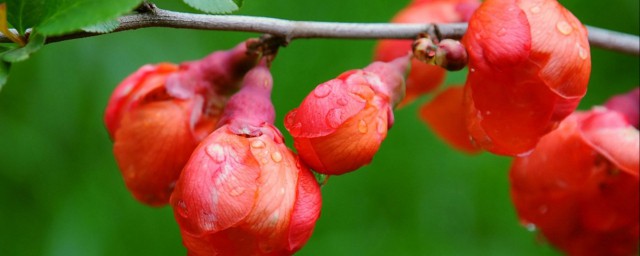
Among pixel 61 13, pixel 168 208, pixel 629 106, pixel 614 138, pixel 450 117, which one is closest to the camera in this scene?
pixel 61 13

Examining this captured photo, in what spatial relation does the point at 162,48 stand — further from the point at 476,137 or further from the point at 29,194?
the point at 476,137

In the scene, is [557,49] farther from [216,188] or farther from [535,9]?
[216,188]

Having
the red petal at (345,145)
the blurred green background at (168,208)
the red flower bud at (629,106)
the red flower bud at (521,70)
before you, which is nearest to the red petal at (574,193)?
the red flower bud at (629,106)

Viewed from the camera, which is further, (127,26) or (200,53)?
(200,53)

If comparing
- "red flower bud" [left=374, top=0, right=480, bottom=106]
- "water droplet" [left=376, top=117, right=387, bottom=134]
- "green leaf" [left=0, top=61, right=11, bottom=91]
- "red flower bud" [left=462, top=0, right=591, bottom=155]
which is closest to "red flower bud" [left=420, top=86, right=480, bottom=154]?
"red flower bud" [left=374, top=0, right=480, bottom=106]

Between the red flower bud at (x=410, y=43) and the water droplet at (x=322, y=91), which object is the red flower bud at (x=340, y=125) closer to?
the water droplet at (x=322, y=91)

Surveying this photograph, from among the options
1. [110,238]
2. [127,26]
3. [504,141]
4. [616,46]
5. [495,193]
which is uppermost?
[127,26]

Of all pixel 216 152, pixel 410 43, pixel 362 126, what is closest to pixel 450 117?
pixel 410 43

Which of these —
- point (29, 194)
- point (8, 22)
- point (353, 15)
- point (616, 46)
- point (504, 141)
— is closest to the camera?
point (8, 22)

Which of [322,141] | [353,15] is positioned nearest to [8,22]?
[322,141]
